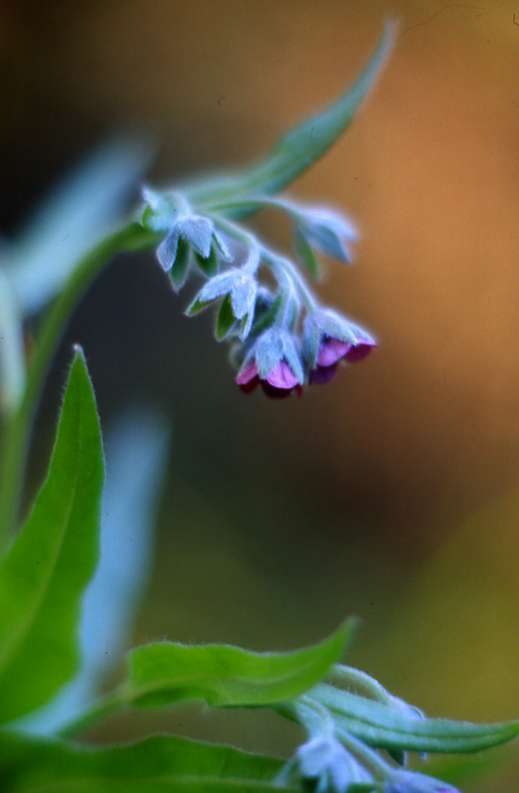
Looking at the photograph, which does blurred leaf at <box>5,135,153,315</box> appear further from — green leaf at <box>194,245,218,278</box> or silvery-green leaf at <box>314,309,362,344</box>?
silvery-green leaf at <box>314,309,362,344</box>

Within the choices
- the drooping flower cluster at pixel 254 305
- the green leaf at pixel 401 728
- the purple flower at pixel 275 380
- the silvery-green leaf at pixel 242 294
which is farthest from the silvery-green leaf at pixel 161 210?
the green leaf at pixel 401 728

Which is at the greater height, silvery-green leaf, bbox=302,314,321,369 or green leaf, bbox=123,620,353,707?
silvery-green leaf, bbox=302,314,321,369

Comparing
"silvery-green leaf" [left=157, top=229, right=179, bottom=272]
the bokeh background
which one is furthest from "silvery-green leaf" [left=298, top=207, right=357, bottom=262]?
the bokeh background

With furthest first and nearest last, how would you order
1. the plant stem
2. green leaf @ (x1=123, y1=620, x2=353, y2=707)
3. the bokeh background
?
1. the bokeh background
2. the plant stem
3. green leaf @ (x1=123, y1=620, x2=353, y2=707)

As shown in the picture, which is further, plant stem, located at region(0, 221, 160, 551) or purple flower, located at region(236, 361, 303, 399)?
plant stem, located at region(0, 221, 160, 551)

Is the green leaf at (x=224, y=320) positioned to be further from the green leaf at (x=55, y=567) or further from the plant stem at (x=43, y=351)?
the green leaf at (x=55, y=567)

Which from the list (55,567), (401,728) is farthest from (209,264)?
(401,728)

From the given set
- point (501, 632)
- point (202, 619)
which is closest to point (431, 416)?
point (501, 632)

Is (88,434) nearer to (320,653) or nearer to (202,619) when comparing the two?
(320,653)

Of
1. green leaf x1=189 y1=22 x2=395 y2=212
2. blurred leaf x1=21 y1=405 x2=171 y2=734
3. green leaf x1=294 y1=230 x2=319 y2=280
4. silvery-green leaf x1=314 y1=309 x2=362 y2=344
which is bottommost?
blurred leaf x1=21 y1=405 x2=171 y2=734
